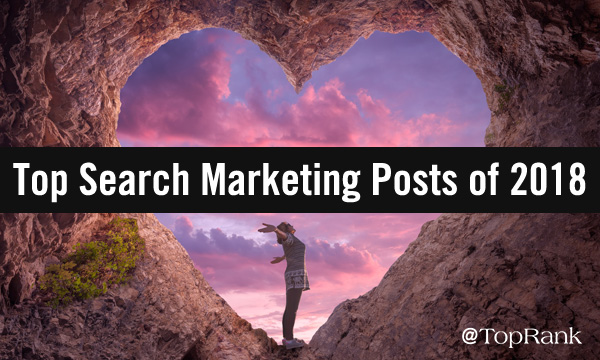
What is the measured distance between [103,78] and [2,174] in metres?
4.64

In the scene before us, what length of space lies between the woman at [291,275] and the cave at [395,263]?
3.35ft

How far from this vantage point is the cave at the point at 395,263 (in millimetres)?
7227

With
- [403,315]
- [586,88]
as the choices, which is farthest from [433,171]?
[403,315]

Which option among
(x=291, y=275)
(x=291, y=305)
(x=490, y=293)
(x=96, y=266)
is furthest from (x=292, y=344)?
(x=96, y=266)

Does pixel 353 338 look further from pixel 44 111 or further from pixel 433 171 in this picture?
pixel 44 111

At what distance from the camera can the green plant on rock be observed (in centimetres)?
849

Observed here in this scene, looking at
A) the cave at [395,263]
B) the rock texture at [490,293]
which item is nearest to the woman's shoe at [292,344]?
the cave at [395,263]

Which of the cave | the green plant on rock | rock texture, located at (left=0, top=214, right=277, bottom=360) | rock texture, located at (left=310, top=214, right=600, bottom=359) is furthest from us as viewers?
the green plant on rock

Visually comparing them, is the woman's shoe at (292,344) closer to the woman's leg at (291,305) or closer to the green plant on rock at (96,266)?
the woman's leg at (291,305)

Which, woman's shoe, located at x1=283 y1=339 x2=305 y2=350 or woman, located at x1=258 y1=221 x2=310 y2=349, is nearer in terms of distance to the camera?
woman, located at x1=258 y1=221 x2=310 y2=349

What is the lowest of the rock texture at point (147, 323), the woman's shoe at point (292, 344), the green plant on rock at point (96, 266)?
the woman's shoe at point (292, 344)

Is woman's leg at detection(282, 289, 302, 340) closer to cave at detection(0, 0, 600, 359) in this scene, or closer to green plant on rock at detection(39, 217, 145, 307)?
cave at detection(0, 0, 600, 359)

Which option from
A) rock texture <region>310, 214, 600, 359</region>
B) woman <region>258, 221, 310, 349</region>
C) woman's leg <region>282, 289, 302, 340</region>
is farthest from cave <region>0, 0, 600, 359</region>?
woman's leg <region>282, 289, 302, 340</region>

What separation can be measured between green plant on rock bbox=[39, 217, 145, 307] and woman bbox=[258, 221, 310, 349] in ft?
13.6
